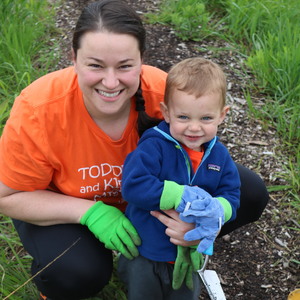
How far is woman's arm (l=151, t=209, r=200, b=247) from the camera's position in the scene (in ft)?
4.90

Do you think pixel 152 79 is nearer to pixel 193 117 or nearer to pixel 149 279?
pixel 193 117

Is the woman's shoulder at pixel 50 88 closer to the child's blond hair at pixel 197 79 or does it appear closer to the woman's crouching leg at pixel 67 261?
the child's blond hair at pixel 197 79

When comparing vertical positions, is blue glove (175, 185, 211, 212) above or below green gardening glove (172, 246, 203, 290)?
above

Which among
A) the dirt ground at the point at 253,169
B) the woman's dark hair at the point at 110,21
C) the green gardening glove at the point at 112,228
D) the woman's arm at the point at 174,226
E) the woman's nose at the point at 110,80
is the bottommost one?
the dirt ground at the point at 253,169

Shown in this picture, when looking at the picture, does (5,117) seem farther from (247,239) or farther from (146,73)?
(247,239)

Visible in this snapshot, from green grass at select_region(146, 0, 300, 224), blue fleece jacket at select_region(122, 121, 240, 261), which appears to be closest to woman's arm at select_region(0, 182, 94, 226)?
blue fleece jacket at select_region(122, 121, 240, 261)

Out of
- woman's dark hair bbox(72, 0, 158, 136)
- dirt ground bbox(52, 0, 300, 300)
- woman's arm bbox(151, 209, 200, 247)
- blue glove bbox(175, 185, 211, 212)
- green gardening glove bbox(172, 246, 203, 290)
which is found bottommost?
dirt ground bbox(52, 0, 300, 300)

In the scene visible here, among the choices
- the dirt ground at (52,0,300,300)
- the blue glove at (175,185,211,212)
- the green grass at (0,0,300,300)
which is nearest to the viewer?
the blue glove at (175,185,211,212)

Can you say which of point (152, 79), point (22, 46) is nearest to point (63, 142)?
point (152, 79)

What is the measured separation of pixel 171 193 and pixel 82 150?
0.40 metres

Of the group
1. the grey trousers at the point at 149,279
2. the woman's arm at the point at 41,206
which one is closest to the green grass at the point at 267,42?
the grey trousers at the point at 149,279

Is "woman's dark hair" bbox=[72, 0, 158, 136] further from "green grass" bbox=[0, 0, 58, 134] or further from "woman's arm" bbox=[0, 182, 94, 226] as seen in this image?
"green grass" bbox=[0, 0, 58, 134]

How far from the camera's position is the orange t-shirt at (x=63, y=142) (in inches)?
61.1

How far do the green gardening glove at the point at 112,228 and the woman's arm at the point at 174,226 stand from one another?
0.12 metres
